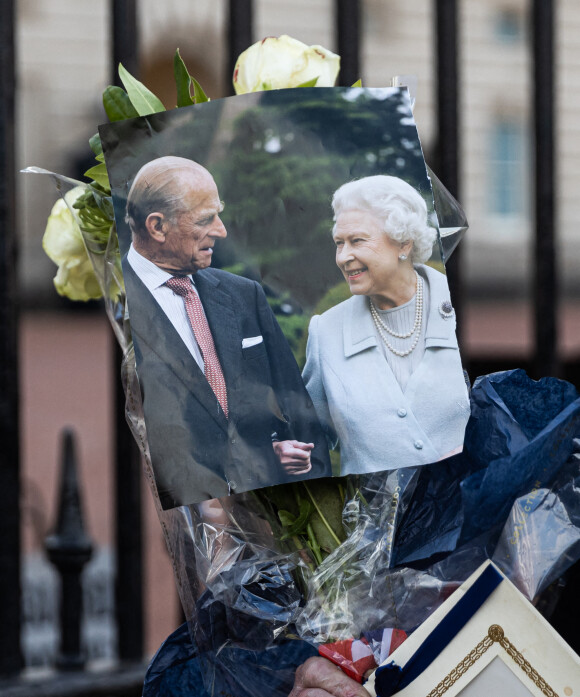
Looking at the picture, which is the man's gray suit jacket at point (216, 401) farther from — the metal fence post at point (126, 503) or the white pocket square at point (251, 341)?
the metal fence post at point (126, 503)

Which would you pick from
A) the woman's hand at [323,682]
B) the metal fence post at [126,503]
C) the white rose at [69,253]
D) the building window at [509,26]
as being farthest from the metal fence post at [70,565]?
the building window at [509,26]

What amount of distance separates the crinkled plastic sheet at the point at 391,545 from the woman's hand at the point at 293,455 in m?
0.05

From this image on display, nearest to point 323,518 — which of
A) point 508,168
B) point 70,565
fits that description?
point 70,565

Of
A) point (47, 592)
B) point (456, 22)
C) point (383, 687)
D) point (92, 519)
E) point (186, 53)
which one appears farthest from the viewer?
point (186, 53)

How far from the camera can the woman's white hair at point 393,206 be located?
641 mm

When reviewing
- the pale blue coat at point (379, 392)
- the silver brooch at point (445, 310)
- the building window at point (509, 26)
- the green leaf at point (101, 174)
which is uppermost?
the building window at point (509, 26)

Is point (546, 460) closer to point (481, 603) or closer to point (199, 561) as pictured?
point (481, 603)

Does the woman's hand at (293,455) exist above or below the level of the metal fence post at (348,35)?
below

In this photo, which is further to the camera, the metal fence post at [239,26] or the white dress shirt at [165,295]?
the metal fence post at [239,26]

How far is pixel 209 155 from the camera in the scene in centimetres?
64

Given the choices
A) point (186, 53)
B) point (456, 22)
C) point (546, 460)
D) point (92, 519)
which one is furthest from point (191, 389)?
point (186, 53)

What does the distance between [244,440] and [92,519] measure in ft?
18.8

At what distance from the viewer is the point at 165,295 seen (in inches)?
24.5

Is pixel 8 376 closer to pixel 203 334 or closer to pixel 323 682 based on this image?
pixel 203 334
